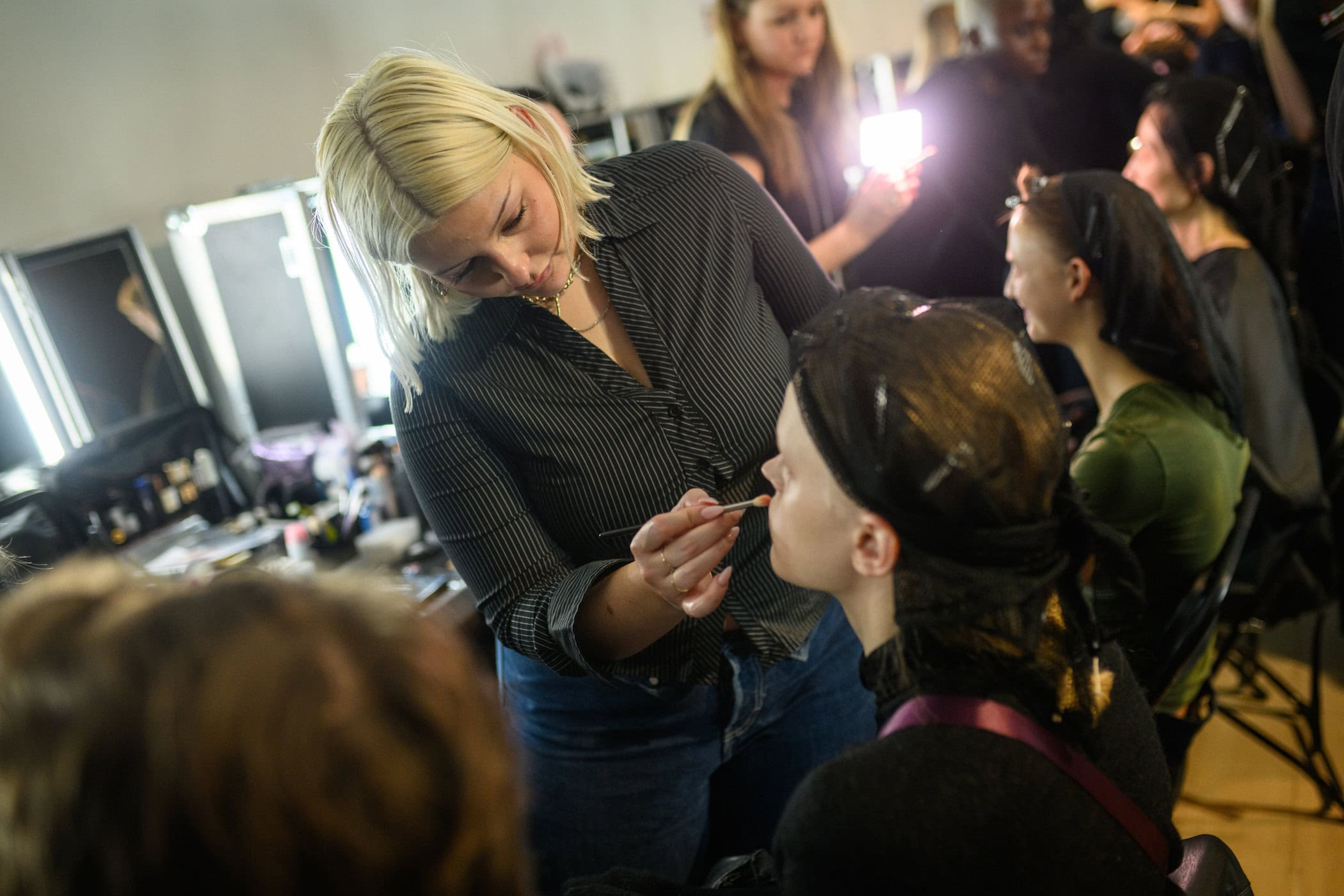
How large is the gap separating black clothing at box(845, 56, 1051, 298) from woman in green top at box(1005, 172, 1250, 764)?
0.79 m

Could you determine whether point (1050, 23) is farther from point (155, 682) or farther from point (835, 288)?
point (155, 682)

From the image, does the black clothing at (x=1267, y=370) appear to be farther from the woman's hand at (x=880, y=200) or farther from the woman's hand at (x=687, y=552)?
the woman's hand at (x=687, y=552)

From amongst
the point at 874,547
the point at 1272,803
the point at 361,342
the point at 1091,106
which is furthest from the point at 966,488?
the point at 361,342

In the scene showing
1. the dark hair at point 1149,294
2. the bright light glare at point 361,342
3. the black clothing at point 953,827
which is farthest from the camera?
the bright light glare at point 361,342

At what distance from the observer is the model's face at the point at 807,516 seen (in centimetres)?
97

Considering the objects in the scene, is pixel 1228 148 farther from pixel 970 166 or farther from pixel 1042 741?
pixel 1042 741

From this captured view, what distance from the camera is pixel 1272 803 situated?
2209 mm

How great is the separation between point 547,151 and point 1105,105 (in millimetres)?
2053

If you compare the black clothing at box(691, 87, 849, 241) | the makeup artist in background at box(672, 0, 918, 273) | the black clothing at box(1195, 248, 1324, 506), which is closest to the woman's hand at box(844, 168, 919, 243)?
the makeup artist in background at box(672, 0, 918, 273)

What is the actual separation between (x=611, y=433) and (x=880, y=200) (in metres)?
1.19

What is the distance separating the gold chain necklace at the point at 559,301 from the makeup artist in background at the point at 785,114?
977 mm

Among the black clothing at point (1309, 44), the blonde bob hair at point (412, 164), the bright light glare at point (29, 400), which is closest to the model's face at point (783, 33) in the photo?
the blonde bob hair at point (412, 164)

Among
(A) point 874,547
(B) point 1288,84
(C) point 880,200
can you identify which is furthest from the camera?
(B) point 1288,84

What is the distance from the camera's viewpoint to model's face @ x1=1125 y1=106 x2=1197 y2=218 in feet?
7.29
